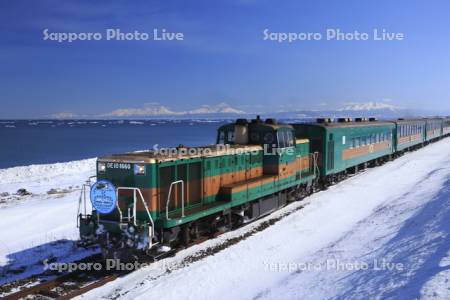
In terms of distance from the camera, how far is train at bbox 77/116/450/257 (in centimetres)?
951

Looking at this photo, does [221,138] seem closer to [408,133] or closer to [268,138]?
[268,138]

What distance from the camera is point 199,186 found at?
11.3m

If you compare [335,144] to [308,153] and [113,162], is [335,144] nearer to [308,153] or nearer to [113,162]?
[308,153]

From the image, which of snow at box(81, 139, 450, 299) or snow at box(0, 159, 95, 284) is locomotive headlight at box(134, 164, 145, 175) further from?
snow at box(0, 159, 95, 284)

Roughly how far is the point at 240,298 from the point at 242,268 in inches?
59.3

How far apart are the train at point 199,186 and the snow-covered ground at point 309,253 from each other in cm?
63

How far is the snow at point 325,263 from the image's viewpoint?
279 inches

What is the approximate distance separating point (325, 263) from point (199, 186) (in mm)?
3949

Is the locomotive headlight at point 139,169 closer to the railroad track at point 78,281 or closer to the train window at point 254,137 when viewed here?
the railroad track at point 78,281

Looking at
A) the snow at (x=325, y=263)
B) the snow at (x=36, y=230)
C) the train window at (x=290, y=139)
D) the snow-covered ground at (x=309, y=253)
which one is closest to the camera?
the snow at (x=325, y=263)

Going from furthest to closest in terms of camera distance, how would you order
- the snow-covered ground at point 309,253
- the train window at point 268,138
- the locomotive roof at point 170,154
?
the train window at point 268,138 < the locomotive roof at point 170,154 < the snow-covered ground at point 309,253

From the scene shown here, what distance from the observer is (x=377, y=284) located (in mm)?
6992

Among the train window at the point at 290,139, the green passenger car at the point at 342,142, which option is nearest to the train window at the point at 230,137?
the train window at the point at 290,139

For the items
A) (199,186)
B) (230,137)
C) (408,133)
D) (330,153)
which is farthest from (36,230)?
(408,133)
